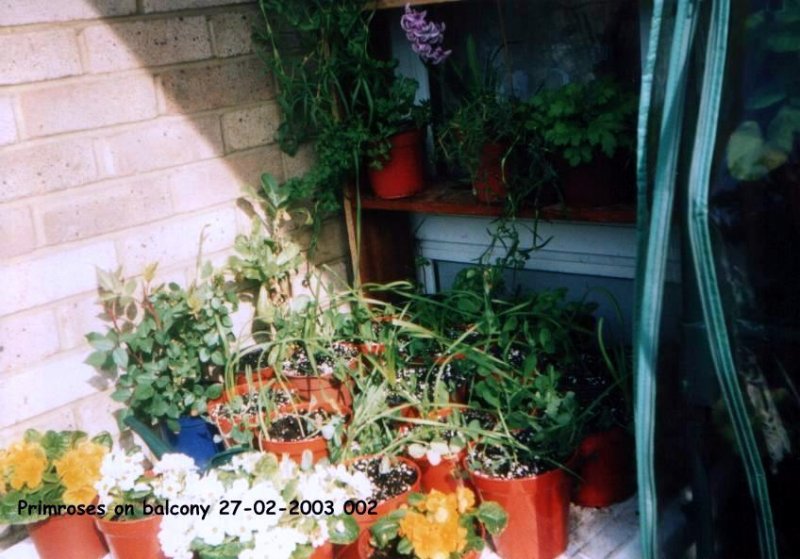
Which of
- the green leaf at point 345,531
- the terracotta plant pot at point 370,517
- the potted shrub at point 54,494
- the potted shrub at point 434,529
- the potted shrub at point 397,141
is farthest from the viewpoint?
the potted shrub at point 397,141

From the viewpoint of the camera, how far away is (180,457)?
5.91ft

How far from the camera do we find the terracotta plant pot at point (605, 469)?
5.80 ft

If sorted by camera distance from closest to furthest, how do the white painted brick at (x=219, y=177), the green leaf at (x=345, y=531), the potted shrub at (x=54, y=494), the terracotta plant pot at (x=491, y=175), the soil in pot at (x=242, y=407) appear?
the green leaf at (x=345, y=531)
the potted shrub at (x=54, y=494)
the soil in pot at (x=242, y=407)
the terracotta plant pot at (x=491, y=175)
the white painted brick at (x=219, y=177)

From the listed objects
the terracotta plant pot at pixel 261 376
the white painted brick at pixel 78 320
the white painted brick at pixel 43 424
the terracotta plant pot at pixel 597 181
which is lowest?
the terracotta plant pot at pixel 261 376

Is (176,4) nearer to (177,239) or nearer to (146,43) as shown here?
(146,43)

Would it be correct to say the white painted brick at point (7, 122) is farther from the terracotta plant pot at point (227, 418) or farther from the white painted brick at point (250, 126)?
the terracotta plant pot at point (227, 418)

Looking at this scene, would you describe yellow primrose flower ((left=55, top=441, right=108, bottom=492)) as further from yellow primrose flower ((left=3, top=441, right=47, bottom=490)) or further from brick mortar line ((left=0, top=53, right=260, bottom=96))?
brick mortar line ((left=0, top=53, right=260, bottom=96))

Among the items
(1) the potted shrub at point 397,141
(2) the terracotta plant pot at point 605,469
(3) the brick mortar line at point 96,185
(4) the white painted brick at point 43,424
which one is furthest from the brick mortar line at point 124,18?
(2) the terracotta plant pot at point 605,469

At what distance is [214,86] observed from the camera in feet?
7.39

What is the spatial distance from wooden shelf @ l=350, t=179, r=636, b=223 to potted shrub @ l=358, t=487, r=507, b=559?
2.51 feet

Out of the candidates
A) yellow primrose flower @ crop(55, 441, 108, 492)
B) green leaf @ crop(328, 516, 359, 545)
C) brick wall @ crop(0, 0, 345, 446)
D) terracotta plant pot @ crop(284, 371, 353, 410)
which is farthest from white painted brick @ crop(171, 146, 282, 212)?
green leaf @ crop(328, 516, 359, 545)

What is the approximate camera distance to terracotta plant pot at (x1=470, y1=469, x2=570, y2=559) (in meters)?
1.63

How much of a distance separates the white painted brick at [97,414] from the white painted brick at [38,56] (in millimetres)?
827

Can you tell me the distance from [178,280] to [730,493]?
5.02 feet
